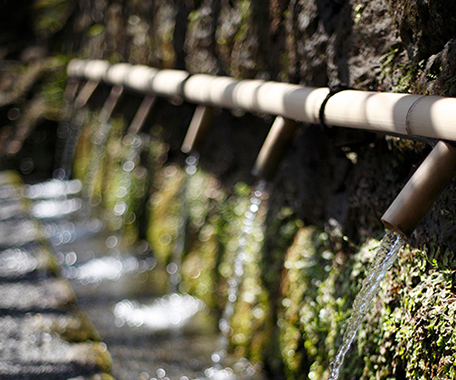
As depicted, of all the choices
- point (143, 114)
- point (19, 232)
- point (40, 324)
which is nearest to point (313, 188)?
point (40, 324)

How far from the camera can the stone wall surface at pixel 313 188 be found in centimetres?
187

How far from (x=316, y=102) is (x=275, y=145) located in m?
0.43

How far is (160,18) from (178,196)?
5.57ft

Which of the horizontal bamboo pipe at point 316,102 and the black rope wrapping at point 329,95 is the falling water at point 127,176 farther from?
the black rope wrapping at point 329,95

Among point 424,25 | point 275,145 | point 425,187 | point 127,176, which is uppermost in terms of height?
point 127,176

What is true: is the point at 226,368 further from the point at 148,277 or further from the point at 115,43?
the point at 115,43

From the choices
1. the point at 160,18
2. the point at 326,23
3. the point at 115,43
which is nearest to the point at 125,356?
the point at 326,23

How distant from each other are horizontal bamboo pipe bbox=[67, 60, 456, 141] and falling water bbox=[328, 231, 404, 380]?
436mm

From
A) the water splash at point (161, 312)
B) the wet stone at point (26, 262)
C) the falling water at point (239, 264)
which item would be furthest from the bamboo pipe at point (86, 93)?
the falling water at point (239, 264)

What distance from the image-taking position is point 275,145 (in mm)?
2609

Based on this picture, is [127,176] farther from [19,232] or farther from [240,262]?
[240,262]

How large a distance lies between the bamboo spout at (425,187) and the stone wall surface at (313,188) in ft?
0.67

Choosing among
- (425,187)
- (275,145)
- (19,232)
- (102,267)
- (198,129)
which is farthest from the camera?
(19,232)

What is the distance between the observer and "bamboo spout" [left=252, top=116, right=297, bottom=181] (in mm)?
2590
